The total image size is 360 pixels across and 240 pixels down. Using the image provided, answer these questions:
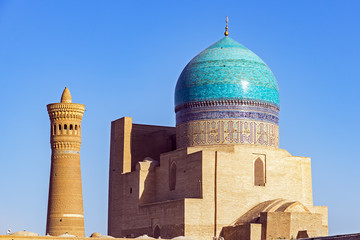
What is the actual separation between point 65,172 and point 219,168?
7.01 m

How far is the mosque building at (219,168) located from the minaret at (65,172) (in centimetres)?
159

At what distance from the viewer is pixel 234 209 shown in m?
23.0

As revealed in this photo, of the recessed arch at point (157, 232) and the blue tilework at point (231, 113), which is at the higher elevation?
the blue tilework at point (231, 113)

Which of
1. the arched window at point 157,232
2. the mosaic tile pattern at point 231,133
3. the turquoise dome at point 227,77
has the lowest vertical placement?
the arched window at point 157,232

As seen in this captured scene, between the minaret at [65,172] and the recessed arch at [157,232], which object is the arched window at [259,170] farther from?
the minaret at [65,172]

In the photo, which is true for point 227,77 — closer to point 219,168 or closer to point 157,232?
point 219,168

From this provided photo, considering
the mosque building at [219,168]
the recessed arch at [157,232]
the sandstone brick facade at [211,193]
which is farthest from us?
the recessed arch at [157,232]

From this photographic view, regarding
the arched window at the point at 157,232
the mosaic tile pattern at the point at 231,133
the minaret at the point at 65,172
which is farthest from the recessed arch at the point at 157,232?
the minaret at the point at 65,172

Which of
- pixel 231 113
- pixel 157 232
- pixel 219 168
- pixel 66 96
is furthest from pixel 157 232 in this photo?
pixel 66 96

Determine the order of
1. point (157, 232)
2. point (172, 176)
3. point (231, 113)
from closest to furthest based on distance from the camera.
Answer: point (157, 232)
point (231, 113)
point (172, 176)

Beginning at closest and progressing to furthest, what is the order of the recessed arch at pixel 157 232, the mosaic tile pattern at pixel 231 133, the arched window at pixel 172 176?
the recessed arch at pixel 157 232
the mosaic tile pattern at pixel 231 133
the arched window at pixel 172 176

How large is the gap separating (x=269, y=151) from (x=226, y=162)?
1.66m

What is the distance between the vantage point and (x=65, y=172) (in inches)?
1089

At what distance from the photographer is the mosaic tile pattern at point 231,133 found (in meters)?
24.1
